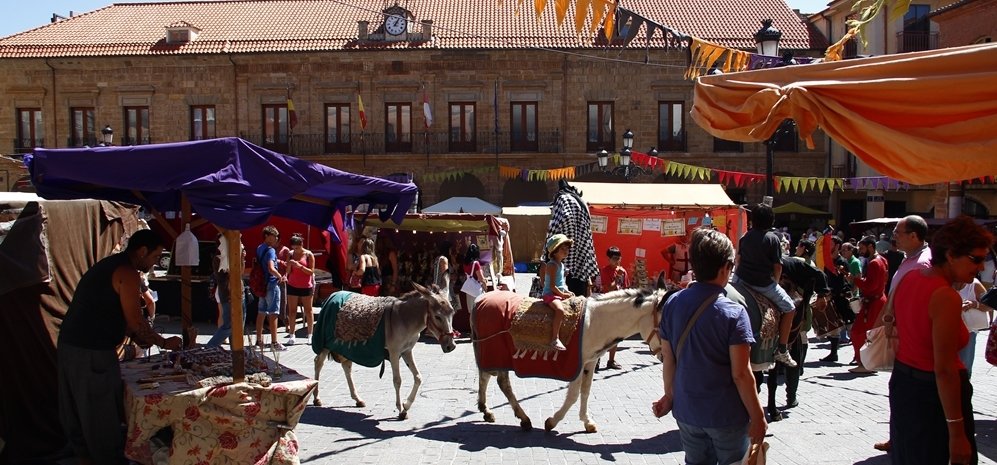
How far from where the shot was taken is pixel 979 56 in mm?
3434

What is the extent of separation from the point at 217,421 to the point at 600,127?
3022 centimetres

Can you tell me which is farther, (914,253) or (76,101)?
(76,101)

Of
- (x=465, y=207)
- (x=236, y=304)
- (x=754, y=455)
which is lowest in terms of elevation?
(x=754, y=455)

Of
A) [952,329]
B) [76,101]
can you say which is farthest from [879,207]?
[76,101]

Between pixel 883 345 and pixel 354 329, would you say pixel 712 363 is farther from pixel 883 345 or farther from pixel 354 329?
pixel 354 329

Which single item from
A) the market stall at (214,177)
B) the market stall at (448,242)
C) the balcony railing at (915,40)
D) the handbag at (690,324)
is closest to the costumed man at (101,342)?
the market stall at (214,177)

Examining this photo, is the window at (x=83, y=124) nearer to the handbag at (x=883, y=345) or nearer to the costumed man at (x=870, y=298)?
the costumed man at (x=870, y=298)

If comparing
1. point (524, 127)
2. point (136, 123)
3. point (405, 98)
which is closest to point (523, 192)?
point (524, 127)

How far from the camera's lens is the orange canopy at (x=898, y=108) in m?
3.41

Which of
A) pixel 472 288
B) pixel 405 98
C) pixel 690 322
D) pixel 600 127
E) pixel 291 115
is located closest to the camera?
pixel 690 322

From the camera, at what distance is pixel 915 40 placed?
3083cm

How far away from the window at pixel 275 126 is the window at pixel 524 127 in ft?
33.6

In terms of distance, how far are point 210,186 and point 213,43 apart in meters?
33.7

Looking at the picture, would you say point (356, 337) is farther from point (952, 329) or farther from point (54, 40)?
point (54, 40)
